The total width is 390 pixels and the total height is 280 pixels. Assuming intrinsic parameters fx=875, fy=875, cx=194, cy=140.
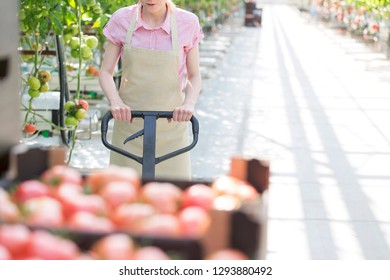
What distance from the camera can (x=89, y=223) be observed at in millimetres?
1430

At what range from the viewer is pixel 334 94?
10383 millimetres

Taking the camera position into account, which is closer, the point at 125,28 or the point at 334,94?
the point at 125,28

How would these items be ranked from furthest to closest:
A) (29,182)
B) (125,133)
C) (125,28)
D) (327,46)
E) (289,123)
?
1. (327,46)
2. (289,123)
3. (125,133)
4. (125,28)
5. (29,182)

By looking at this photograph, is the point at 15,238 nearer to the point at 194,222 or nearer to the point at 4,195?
the point at 4,195

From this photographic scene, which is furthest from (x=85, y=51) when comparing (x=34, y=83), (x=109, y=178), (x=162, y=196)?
(x=162, y=196)

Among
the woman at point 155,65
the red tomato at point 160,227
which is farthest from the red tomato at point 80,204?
the woman at point 155,65

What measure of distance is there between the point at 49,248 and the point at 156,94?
1.67 meters

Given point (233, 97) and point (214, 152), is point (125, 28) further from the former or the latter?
point (233, 97)

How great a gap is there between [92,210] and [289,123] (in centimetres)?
683

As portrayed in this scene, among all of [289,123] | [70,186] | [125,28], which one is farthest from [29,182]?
[289,123]

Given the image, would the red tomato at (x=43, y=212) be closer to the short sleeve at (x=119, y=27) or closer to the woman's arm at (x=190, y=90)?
the woman's arm at (x=190, y=90)

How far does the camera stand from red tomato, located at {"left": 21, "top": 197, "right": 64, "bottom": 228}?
143cm

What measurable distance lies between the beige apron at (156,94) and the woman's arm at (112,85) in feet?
0.16

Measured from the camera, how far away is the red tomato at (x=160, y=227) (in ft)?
4.64
